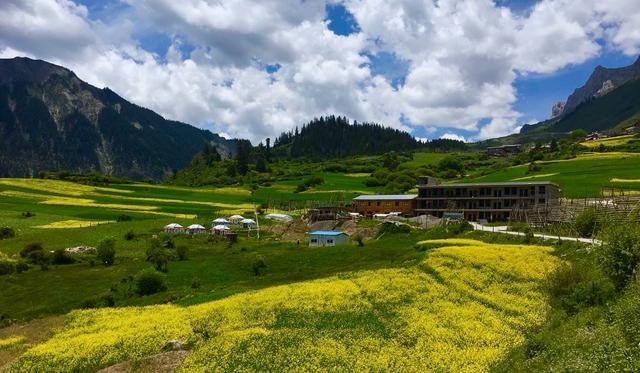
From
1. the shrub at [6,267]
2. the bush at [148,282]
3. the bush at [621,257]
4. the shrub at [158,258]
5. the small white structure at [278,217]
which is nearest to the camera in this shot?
the bush at [621,257]

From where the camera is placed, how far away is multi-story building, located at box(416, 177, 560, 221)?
4801 inches

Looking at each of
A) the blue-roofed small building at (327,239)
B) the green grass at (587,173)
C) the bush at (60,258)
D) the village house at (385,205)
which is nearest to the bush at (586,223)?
the blue-roofed small building at (327,239)

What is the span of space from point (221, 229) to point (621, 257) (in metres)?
85.4

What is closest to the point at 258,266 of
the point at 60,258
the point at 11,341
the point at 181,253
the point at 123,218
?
the point at 181,253

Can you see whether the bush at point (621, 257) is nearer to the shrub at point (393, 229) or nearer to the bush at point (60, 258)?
the shrub at point (393, 229)

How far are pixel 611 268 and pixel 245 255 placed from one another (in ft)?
189

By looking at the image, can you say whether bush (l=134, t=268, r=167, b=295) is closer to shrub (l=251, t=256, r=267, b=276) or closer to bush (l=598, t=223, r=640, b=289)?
shrub (l=251, t=256, r=267, b=276)

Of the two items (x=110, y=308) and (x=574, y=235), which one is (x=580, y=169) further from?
(x=110, y=308)

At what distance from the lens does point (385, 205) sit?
14400cm

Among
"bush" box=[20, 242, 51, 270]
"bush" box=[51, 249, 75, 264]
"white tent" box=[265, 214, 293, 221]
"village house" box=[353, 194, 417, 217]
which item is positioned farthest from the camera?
"village house" box=[353, 194, 417, 217]

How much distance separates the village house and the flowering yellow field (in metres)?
79.6

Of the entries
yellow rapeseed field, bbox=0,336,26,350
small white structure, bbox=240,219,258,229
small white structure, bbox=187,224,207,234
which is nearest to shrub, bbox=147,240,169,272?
small white structure, bbox=187,224,207,234

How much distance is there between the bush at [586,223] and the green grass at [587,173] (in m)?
49.9

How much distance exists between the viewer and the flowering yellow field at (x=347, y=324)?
35.3 meters
